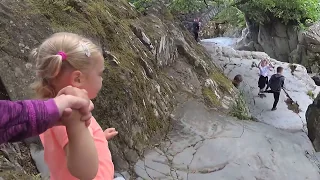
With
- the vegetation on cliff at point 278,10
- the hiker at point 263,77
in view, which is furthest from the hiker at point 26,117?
the vegetation on cliff at point 278,10

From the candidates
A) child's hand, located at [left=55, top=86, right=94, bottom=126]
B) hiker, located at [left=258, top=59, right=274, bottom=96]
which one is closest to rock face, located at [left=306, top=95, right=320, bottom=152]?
hiker, located at [left=258, top=59, right=274, bottom=96]

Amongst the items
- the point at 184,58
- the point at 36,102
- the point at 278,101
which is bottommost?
the point at 278,101

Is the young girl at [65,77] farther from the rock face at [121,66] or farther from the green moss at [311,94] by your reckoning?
the green moss at [311,94]

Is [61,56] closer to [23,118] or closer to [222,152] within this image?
[23,118]

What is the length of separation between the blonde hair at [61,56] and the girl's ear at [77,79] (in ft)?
0.07

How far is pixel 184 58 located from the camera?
8.41 m

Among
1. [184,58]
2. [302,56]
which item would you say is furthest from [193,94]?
[302,56]

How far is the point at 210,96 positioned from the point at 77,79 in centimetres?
599

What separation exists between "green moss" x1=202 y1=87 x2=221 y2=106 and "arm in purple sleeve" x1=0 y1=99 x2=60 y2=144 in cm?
611

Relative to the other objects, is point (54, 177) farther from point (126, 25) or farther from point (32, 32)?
point (126, 25)

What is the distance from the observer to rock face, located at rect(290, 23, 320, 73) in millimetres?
18812

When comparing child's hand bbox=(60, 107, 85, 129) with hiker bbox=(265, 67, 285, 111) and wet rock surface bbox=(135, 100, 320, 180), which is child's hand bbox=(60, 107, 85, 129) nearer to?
wet rock surface bbox=(135, 100, 320, 180)

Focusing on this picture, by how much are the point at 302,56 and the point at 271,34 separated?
6.89 feet

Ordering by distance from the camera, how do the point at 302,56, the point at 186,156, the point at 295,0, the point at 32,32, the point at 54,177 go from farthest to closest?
the point at 302,56
the point at 295,0
the point at 186,156
the point at 32,32
the point at 54,177
